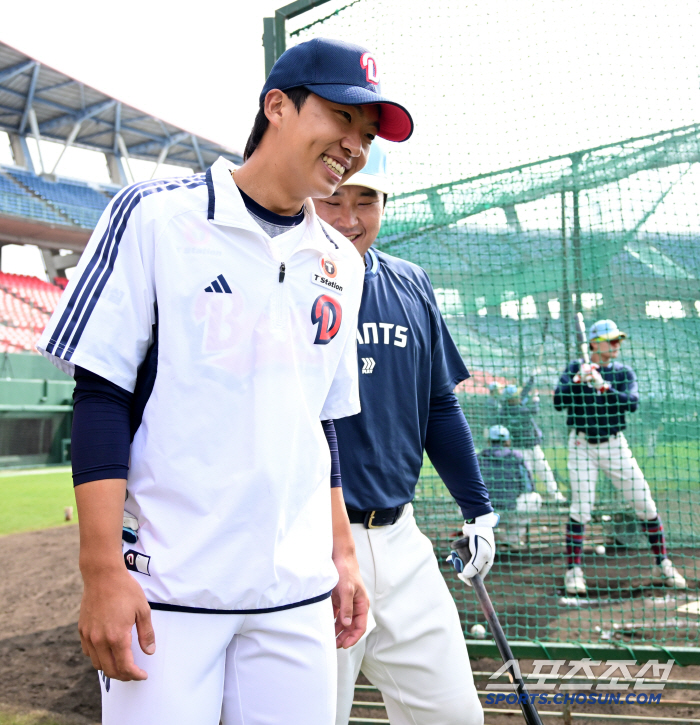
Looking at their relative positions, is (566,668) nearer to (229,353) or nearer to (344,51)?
(229,353)

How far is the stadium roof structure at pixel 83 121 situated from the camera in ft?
74.9

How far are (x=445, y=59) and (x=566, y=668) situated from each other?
3.57 m

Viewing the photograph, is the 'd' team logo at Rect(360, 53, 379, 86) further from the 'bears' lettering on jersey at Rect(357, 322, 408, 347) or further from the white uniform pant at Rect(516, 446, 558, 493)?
the white uniform pant at Rect(516, 446, 558, 493)

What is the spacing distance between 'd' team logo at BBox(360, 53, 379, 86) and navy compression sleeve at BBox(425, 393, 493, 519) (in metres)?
1.17

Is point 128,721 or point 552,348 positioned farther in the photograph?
point 552,348

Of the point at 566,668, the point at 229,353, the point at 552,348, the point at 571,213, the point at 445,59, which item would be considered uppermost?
the point at 445,59

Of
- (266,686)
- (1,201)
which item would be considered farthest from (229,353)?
(1,201)

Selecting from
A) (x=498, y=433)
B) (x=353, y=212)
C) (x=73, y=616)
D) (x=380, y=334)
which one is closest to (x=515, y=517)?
(x=498, y=433)

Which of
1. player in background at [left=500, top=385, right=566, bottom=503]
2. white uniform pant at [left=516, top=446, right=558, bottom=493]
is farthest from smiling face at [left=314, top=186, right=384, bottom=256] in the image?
white uniform pant at [left=516, top=446, right=558, bottom=493]

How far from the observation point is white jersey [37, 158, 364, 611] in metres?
1.16

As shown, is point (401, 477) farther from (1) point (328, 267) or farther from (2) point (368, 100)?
(2) point (368, 100)

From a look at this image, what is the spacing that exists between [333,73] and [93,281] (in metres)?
0.64

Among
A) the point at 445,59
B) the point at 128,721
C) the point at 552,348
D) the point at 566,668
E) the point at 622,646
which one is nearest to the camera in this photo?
the point at 128,721

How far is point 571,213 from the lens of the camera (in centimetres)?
435
